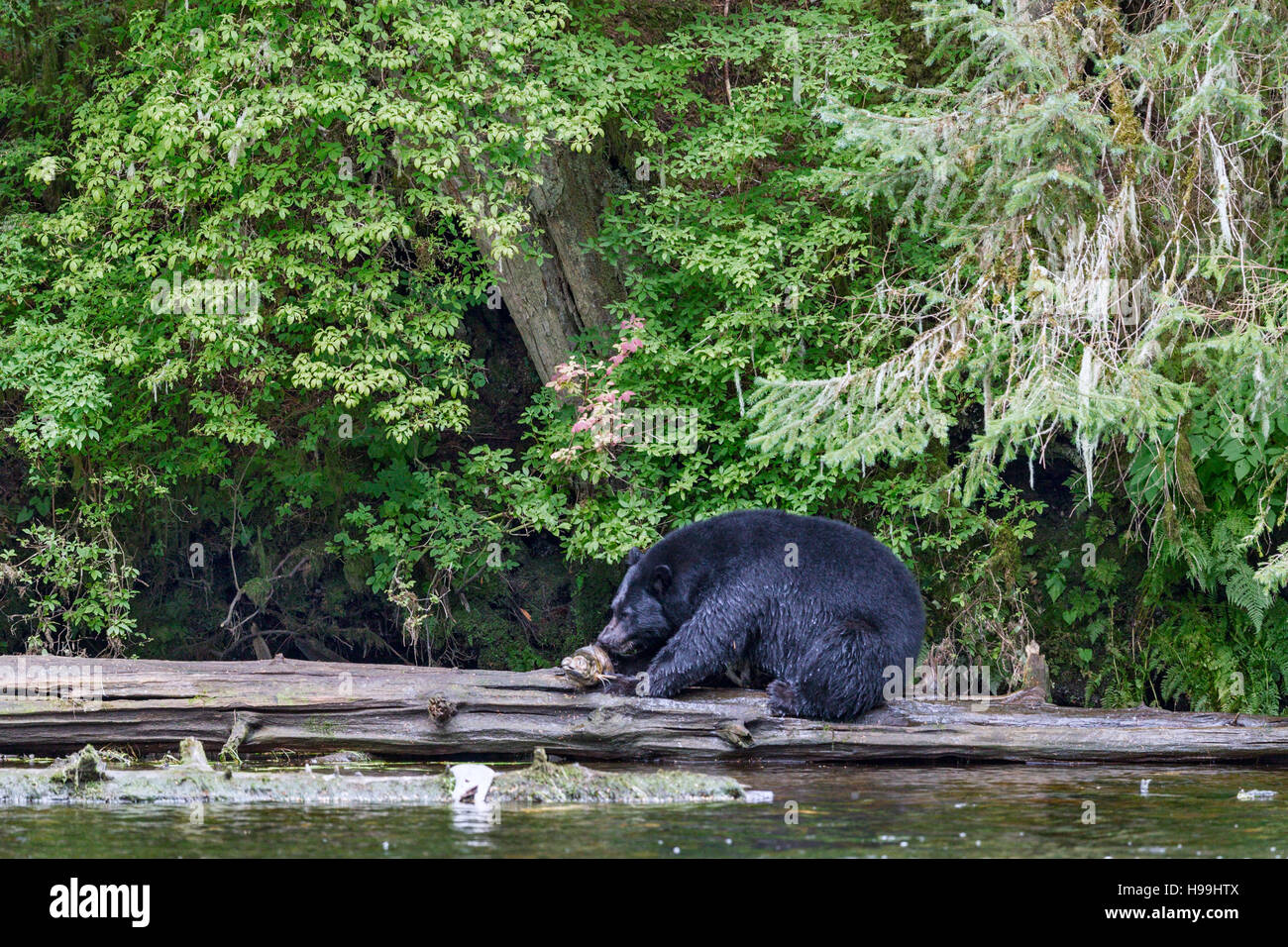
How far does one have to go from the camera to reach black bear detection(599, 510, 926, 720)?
8422mm

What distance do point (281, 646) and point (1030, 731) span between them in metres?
7.35

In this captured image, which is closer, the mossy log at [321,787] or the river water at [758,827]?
the river water at [758,827]

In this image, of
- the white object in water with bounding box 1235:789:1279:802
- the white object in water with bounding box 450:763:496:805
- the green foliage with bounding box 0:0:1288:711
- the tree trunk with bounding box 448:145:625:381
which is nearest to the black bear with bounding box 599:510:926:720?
the green foliage with bounding box 0:0:1288:711

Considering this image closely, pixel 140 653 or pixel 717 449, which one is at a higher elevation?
pixel 717 449

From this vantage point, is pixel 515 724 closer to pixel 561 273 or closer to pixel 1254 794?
pixel 1254 794

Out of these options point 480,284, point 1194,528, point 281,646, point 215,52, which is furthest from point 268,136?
point 1194,528

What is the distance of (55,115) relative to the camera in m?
11.9

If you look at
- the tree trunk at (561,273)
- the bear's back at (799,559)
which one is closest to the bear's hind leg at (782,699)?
the bear's back at (799,559)

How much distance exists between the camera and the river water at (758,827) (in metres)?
5.64

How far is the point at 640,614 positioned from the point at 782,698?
107cm

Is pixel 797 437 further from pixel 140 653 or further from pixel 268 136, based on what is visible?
pixel 140 653

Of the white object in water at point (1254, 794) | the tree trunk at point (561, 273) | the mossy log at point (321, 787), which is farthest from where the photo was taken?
the tree trunk at point (561, 273)

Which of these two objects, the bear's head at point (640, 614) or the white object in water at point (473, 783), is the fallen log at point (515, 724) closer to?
the bear's head at point (640, 614)
